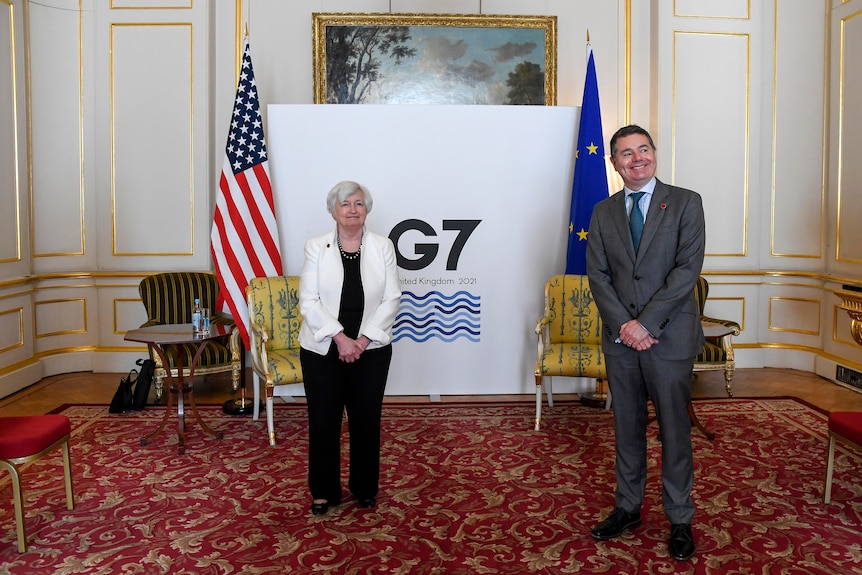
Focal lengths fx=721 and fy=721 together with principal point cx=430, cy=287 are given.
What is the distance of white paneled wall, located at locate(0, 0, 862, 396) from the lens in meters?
6.77

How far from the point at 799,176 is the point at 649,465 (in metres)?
4.13

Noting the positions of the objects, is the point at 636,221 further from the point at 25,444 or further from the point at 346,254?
the point at 25,444

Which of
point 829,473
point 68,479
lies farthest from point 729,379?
point 68,479

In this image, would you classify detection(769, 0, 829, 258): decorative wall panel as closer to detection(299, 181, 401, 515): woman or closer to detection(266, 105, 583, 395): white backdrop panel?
detection(266, 105, 583, 395): white backdrop panel

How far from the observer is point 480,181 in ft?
19.4

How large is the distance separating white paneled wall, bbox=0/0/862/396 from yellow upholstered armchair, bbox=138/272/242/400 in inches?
22.0

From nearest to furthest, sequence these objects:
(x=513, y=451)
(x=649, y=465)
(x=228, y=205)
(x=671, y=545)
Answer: (x=671, y=545) < (x=649, y=465) < (x=513, y=451) < (x=228, y=205)

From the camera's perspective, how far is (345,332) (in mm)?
3576

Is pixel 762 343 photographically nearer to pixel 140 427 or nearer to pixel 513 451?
pixel 513 451

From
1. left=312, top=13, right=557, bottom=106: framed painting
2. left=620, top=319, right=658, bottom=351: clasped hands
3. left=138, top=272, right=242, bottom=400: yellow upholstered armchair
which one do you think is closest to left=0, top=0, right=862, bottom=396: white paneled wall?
left=312, top=13, right=557, bottom=106: framed painting

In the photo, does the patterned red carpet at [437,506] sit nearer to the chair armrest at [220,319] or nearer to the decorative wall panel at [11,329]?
the chair armrest at [220,319]

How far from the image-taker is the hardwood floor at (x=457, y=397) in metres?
5.88

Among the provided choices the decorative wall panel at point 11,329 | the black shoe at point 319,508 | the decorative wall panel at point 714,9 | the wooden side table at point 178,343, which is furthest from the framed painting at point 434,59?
the black shoe at point 319,508

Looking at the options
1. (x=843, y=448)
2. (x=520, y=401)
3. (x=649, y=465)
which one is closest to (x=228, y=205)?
(x=520, y=401)
